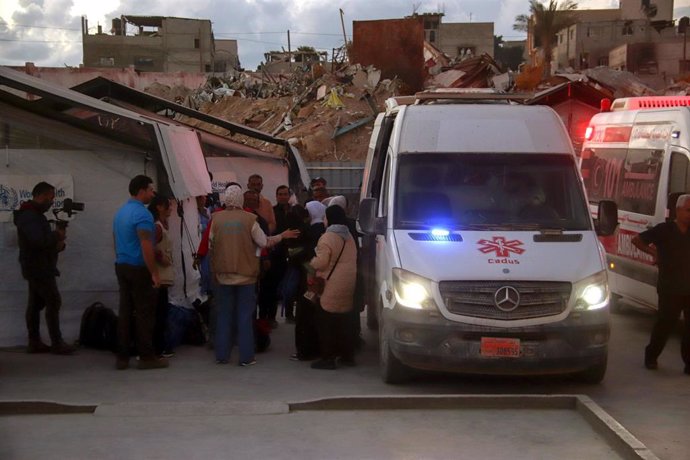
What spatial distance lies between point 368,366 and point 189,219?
3397mm

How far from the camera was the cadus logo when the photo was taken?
8.31 metres

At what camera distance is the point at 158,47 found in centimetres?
8112

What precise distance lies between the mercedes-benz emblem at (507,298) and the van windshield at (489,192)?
88cm

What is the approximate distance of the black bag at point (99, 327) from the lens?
1051cm

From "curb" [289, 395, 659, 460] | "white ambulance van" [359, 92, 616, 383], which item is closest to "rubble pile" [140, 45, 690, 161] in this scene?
"white ambulance van" [359, 92, 616, 383]

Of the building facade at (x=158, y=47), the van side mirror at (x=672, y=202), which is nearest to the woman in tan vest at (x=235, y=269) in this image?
the van side mirror at (x=672, y=202)

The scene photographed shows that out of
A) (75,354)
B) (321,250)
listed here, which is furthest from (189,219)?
(321,250)

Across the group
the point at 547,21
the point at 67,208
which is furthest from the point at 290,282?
the point at 547,21

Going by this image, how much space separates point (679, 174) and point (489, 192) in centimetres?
280

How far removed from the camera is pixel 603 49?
70188 mm

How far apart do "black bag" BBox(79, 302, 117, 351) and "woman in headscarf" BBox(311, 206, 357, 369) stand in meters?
2.44

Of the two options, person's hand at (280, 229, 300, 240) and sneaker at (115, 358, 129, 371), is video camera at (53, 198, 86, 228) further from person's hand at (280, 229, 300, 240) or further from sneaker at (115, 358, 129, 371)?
person's hand at (280, 229, 300, 240)

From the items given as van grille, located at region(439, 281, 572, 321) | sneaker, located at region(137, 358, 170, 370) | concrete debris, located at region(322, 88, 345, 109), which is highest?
concrete debris, located at region(322, 88, 345, 109)

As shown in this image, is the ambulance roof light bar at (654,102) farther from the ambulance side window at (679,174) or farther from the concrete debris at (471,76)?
the concrete debris at (471,76)
